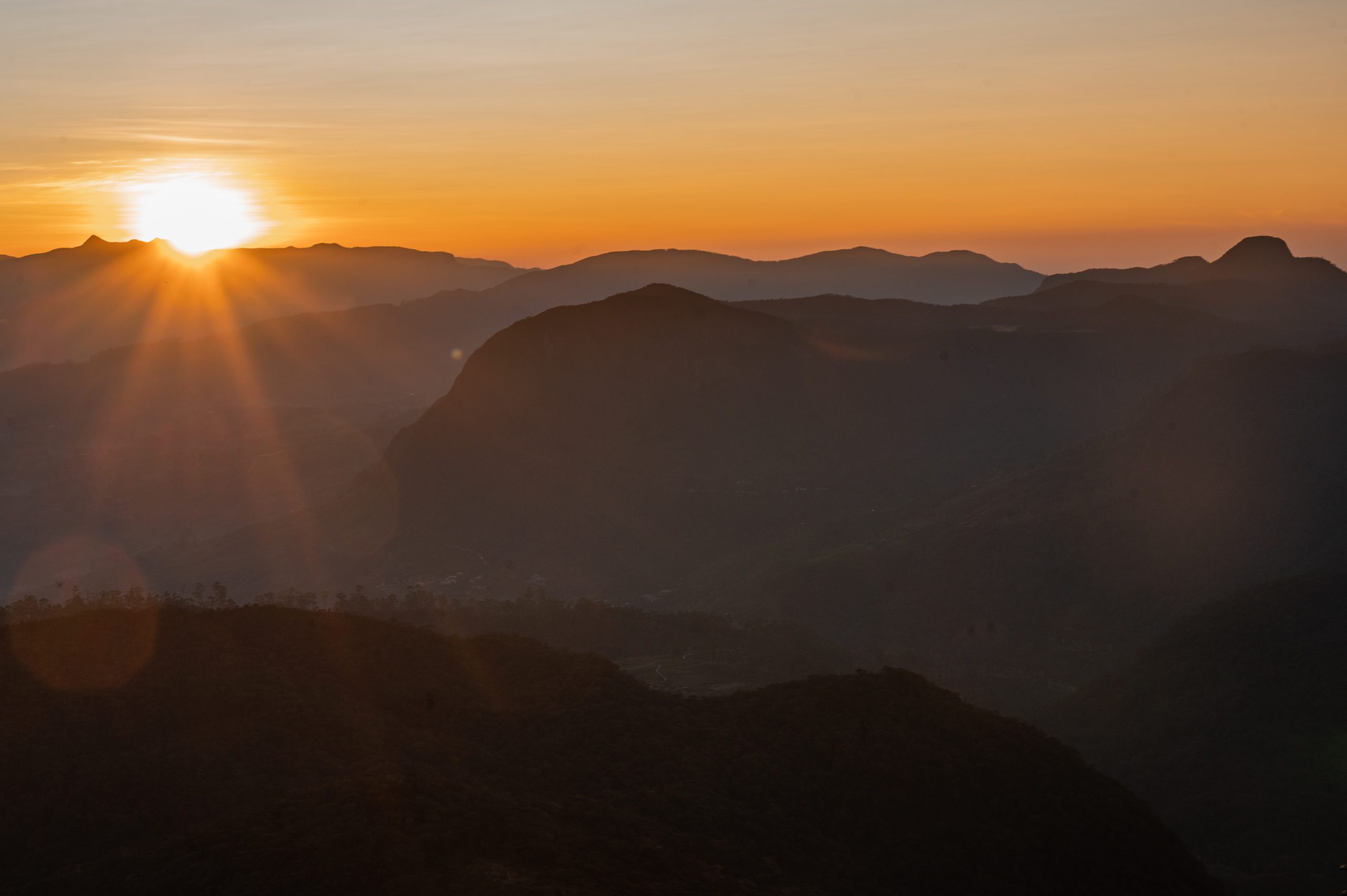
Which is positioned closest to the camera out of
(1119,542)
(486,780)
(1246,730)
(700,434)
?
(486,780)

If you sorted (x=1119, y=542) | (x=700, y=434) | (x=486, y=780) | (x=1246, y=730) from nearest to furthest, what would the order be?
(x=486, y=780)
(x=1246, y=730)
(x=1119, y=542)
(x=700, y=434)

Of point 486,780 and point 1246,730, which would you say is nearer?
point 486,780

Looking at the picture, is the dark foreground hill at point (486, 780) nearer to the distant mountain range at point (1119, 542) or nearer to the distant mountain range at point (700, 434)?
the distant mountain range at point (1119, 542)

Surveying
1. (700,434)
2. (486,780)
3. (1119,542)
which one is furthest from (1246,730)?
(700,434)

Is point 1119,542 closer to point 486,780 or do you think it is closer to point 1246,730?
point 1246,730

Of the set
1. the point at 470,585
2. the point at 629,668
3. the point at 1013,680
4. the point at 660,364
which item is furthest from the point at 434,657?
the point at 660,364

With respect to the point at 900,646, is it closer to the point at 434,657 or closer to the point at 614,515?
the point at 614,515
